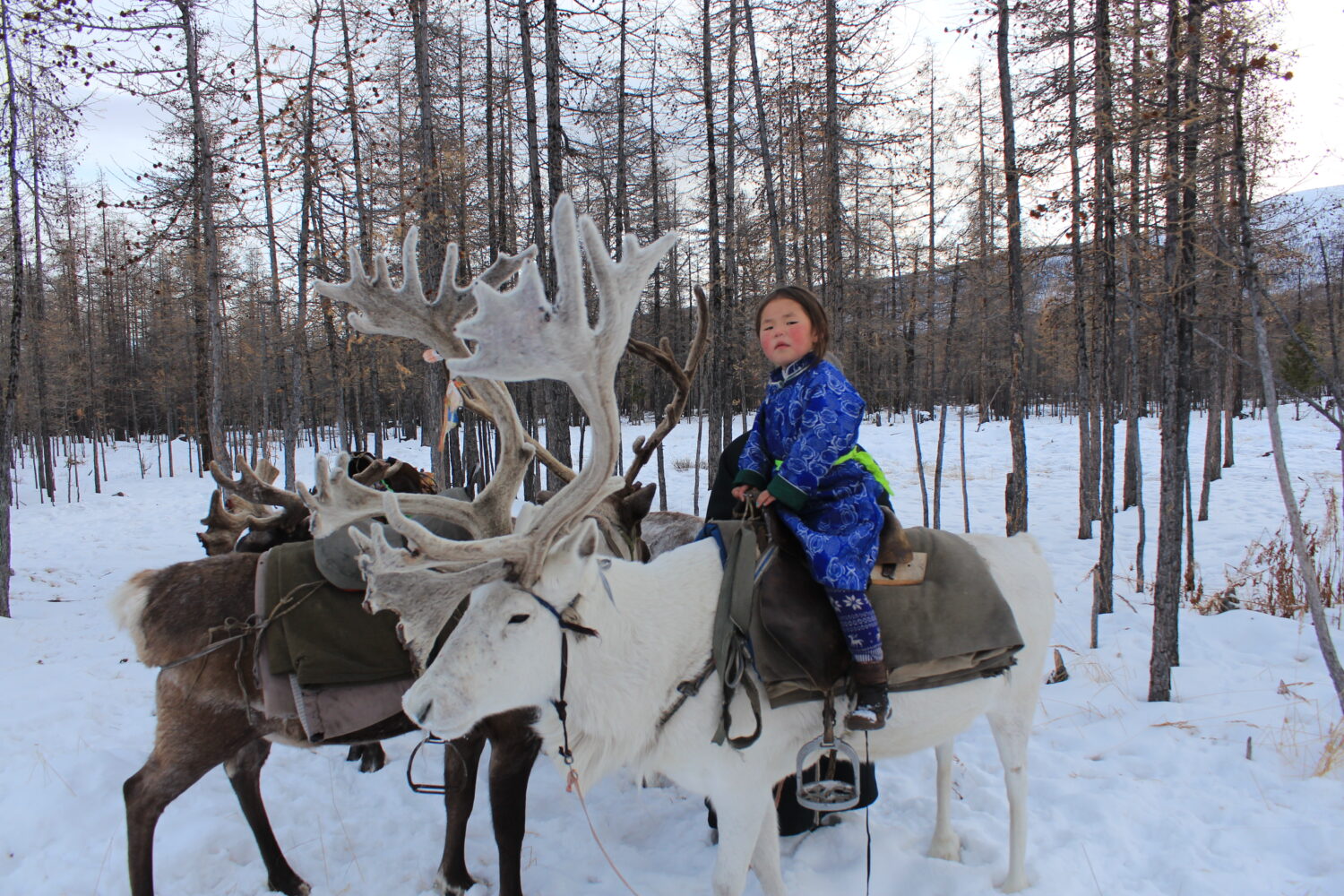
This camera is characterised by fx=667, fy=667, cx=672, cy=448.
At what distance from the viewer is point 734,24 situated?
11.3 m

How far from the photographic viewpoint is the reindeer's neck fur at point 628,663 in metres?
2.43

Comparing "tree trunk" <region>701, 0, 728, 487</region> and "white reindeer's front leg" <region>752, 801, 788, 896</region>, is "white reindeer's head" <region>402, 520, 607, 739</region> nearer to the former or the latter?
"white reindeer's front leg" <region>752, 801, 788, 896</region>

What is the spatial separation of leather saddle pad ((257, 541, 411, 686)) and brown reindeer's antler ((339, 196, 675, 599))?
0.85 metres

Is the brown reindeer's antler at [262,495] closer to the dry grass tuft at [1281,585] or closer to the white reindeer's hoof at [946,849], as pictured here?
the white reindeer's hoof at [946,849]

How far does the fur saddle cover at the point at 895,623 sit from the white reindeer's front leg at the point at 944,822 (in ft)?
2.93

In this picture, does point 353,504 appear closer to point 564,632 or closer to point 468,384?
point 468,384

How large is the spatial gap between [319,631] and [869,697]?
2.48m

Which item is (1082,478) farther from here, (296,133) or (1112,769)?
(296,133)

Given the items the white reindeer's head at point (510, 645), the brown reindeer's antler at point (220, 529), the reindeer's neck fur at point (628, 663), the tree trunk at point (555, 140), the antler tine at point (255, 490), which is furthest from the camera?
the tree trunk at point (555, 140)

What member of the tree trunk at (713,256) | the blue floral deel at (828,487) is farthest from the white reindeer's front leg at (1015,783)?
the tree trunk at (713,256)

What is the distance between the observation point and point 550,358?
2.31 m

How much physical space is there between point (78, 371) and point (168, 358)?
11.0 ft

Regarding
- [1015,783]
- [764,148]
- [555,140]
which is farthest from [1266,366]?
[764,148]

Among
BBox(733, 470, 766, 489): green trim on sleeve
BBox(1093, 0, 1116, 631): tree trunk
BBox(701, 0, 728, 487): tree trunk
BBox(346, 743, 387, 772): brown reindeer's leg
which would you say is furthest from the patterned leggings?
BBox(701, 0, 728, 487): tree trunk
